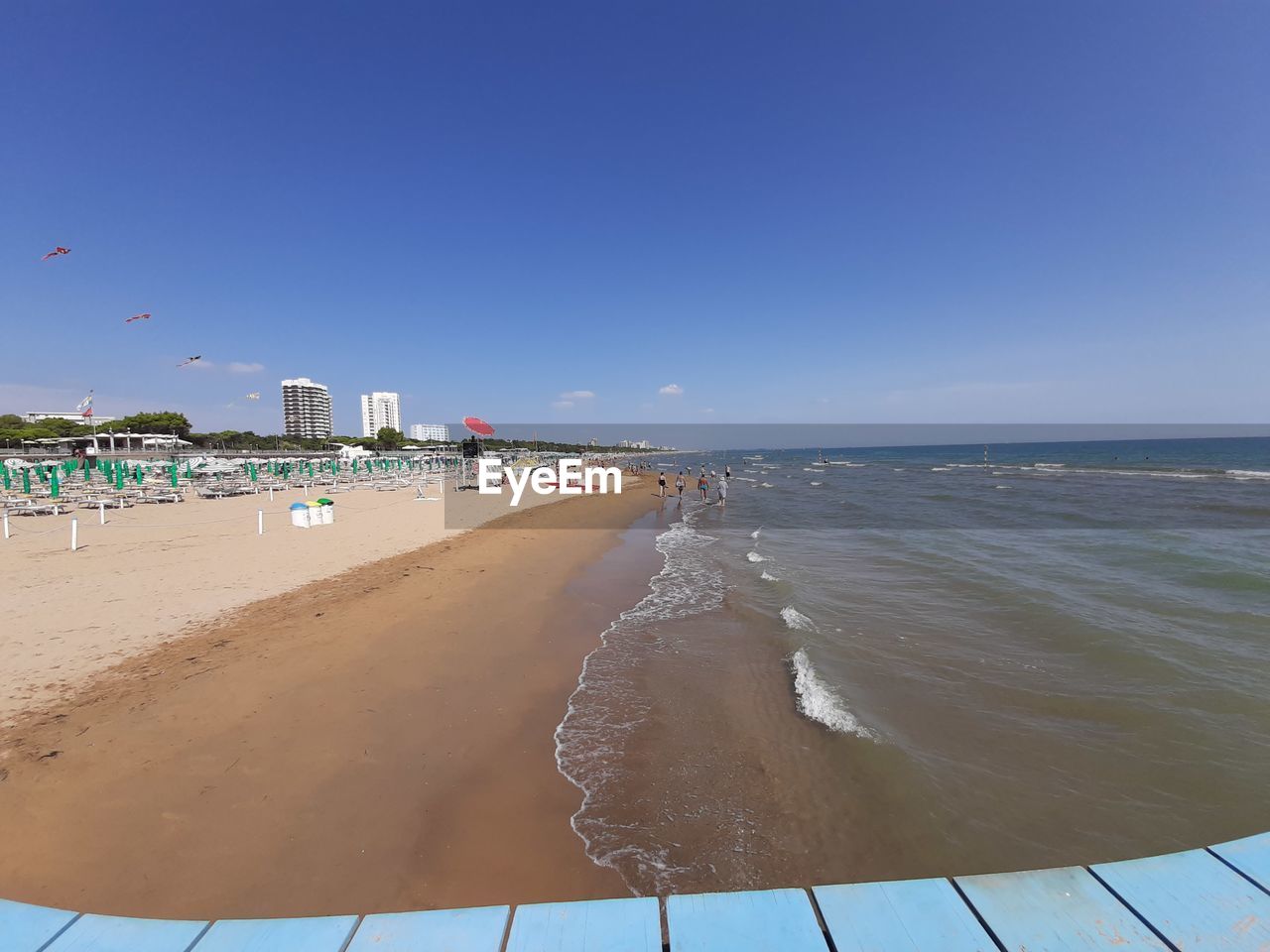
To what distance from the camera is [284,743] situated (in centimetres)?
466

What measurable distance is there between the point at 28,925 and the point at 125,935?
354 millimetres

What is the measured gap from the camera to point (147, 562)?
10.6 meters

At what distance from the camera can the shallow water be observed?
11.9ft

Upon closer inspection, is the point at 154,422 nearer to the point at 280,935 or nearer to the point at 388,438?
the point at 388,438

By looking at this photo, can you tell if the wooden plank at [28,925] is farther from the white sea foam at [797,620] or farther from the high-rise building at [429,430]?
the high-rise building at [429,430]

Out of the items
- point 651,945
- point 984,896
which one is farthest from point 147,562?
point 984,896

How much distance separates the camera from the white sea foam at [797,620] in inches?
306

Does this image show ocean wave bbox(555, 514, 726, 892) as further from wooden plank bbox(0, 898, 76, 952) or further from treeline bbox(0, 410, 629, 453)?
treeline bbox(0, 410, 629, 453)

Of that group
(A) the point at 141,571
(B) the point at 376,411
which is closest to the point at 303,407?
(B) the point at 376,411

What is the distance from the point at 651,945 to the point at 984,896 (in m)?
1.05

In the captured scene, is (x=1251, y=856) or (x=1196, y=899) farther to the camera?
(x=1251, y=856)

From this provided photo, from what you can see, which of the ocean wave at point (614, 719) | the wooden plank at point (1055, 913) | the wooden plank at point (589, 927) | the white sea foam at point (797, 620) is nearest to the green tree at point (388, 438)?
the ocean wave at point (614, 719)

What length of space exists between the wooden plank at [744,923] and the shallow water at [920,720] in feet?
7.47

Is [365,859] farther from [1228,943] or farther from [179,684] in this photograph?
[1228,943]
